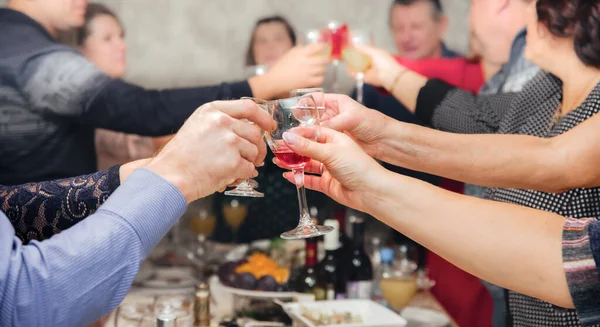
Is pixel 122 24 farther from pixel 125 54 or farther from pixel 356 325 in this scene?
pixel 356 325

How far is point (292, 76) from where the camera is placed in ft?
8.38

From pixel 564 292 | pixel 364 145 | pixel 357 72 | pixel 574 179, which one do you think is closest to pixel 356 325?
pixel 364 145

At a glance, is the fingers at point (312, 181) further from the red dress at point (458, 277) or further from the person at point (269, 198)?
the person at point (269, 198)

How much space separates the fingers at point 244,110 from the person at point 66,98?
1.31m

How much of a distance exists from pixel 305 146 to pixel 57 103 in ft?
5.74

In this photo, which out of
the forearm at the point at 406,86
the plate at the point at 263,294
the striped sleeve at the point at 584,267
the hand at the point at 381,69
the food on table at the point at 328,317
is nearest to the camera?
the striped sleeve at the point at 584,267

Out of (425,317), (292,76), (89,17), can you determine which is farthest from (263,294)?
(89,17)

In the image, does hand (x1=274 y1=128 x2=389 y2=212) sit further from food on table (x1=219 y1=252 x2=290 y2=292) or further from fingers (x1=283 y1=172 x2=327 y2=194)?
food on table (x1=219 y1=252 x2=290 y2=292)

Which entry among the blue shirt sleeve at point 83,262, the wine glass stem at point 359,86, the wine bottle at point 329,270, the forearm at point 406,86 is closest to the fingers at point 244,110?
the blue shirt sleeve at point 83,262

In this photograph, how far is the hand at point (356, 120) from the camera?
4.92 feet

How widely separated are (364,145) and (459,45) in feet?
5.65

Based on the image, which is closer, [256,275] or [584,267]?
[584,267]

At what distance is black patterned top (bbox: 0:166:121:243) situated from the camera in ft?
4.38

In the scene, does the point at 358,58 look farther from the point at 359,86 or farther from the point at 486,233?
the point at 486,233
